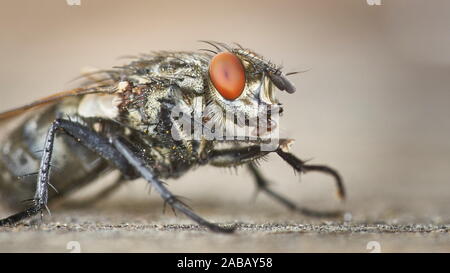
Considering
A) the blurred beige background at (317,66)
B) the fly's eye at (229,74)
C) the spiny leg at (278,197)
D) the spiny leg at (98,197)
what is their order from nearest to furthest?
the fly's eye at (229,74) → the spiny leg at (278,197) → the spiny leg at (98,197) → the blurred beige background at (317,66)

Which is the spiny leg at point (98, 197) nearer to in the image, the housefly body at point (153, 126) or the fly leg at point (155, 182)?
the housefly body at point (153, 126)

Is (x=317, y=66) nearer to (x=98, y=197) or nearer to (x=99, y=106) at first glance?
(x=98, y=197)

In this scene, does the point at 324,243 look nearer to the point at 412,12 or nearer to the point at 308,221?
the point at 308,221

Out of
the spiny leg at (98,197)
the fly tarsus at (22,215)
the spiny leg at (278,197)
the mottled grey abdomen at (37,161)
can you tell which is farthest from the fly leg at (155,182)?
the spiny leg at (278,197)
